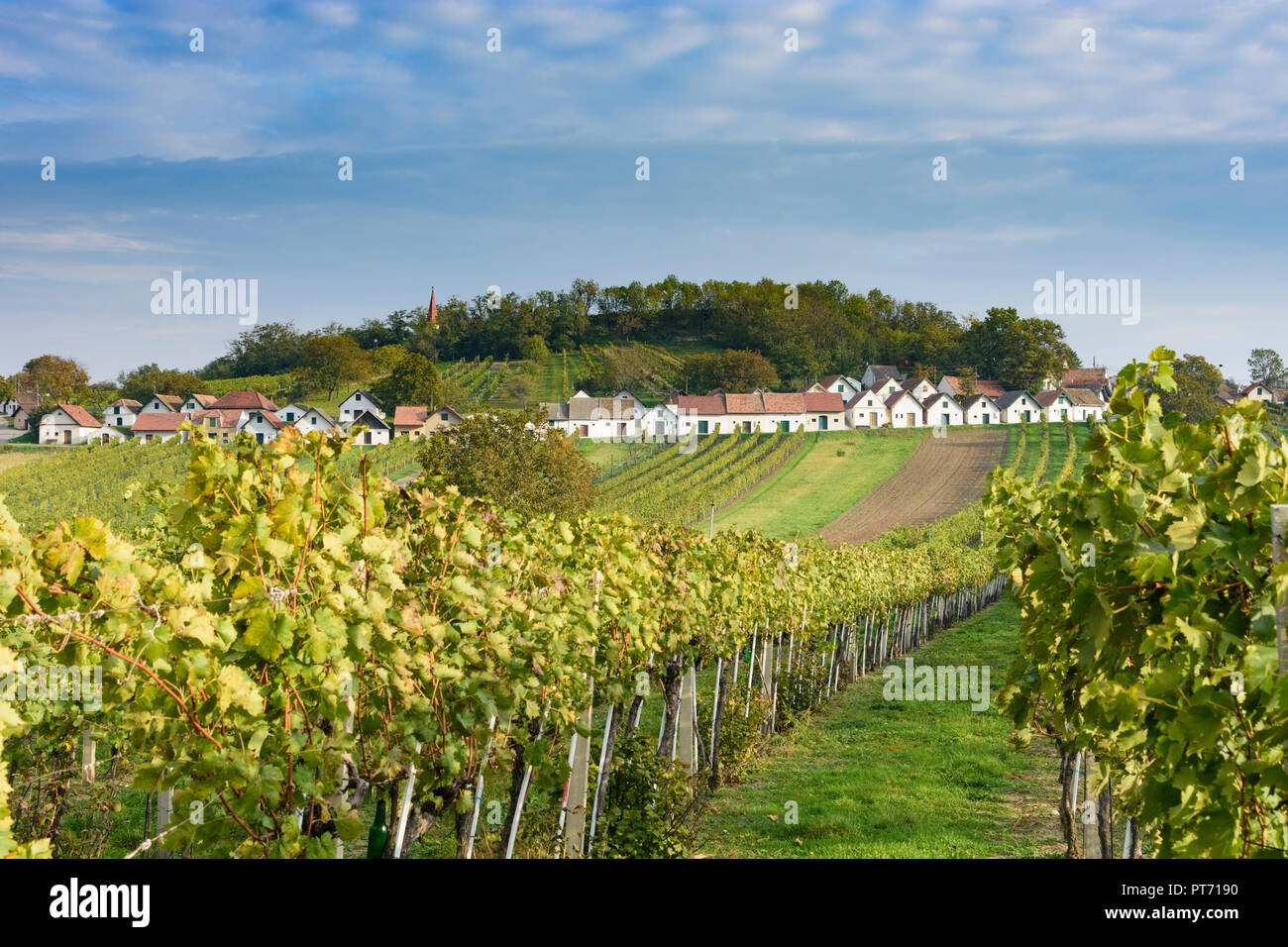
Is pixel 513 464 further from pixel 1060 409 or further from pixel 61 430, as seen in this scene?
pixel 1060 409

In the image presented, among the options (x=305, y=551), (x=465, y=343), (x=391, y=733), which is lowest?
(x=391, y=733)

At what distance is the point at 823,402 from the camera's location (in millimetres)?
94125

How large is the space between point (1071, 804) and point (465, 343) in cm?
12405

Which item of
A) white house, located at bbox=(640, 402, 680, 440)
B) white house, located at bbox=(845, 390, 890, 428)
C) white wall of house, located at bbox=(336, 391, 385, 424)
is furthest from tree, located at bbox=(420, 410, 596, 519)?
white house, located at bbox=(845, 390, 890, 428)

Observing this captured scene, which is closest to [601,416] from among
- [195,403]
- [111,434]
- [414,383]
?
[414,383]

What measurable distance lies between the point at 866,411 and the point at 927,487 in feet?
122

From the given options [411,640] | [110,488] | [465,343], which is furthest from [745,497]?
[465,343]

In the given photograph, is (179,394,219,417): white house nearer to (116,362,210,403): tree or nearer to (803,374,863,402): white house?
(116,362,210,403): tree

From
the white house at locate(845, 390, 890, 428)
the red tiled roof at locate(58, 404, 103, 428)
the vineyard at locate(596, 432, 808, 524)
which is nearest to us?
the vineyard at locate(596, 432, 808, 524)

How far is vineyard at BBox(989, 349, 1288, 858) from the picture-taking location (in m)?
2.89

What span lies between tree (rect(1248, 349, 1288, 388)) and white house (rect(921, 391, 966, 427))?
1862 inches
